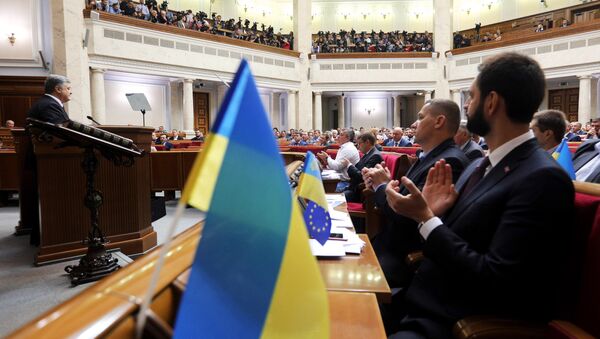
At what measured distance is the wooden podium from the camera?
3441mm

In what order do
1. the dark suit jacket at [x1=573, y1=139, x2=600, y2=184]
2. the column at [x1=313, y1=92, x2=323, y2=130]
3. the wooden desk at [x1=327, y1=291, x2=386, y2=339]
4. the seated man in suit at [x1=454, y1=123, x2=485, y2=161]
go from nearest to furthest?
the wooden desk at [x1=327, y1=291, x2=386, y2=339] < the dark suit jacket at [x1=573, y1=139, x2=600, y2=184] < the seated man in suit at [x1=454, y1=123, x2=485, y2=161] < the column at [x1=313, y1=92, x2=323, y2=130]

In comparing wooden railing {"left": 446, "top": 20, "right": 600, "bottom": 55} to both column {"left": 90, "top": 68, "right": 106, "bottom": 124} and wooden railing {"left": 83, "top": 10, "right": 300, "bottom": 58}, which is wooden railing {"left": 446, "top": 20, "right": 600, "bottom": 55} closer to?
wooden railing {"left": 83, "top": 10, "right": 300, "bottom": 58}

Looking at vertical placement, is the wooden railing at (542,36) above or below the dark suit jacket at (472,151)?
above

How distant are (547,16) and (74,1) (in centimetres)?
2070

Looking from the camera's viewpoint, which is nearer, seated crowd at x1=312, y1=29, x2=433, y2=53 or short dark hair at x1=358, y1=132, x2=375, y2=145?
short dark hair at x1=358, y1=132, x2=375, y2=145

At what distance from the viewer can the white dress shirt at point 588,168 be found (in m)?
2.94

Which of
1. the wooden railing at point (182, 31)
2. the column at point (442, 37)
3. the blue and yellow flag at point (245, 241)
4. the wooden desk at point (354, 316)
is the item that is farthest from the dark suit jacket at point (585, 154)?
the column at point (442, 37)

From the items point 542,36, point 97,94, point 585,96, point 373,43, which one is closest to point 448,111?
point 97,94

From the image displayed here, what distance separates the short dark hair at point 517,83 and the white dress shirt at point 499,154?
6 centimetres

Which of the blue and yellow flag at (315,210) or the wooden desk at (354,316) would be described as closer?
the wooden desk at (354,316)

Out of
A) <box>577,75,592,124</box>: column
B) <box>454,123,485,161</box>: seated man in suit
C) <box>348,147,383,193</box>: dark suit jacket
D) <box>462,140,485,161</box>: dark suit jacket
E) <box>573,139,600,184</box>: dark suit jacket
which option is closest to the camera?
<box>573,139,600,184</box>: dark suit jacket

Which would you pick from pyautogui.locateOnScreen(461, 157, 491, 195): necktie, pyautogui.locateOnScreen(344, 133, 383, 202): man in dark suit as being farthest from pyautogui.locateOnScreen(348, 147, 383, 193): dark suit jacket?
pyautogui.locateOnScreen(461, 157, 491, 195): necktie

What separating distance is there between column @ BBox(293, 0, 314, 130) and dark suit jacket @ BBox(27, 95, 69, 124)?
1558 cm

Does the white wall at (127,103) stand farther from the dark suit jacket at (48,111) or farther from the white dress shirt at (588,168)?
the white dress shirt at (588,168)
